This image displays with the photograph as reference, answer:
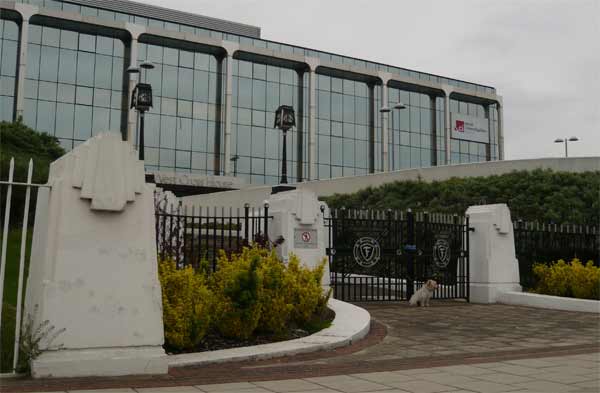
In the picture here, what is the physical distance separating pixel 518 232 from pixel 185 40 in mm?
39125

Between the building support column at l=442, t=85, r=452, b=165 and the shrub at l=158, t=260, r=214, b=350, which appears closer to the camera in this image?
the shrub at l=158, t=260, r=214, b=350

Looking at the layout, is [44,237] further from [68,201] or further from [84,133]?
[84,133]

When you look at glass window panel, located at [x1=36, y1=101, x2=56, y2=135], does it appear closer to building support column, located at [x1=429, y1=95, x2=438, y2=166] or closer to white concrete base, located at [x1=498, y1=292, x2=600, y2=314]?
building support column, located at [x1=429, y1=95, x2=438, y2=166]

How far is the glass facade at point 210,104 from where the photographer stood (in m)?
46.8

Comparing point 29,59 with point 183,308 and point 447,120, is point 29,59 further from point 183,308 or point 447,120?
point 183,308

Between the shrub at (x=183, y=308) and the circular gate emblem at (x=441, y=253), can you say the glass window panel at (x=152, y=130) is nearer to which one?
the circular gate emblem at (x=441, y=253)

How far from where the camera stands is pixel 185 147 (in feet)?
167

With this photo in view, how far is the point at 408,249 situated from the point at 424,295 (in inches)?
55.3

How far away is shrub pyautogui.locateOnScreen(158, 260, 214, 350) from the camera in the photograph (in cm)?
736

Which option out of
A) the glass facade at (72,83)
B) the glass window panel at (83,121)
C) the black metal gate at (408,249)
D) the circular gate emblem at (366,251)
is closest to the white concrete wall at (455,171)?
the black metal gate at (408,249)

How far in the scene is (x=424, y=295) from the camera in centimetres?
1443

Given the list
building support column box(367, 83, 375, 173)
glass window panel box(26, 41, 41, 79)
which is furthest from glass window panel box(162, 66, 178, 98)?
building support column box(367, 83, 375, 173)

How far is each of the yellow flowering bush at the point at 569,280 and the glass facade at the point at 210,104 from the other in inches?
1359

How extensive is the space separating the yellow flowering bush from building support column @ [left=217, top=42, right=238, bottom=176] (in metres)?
37.1
